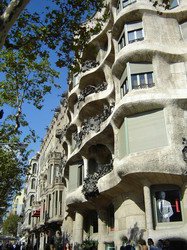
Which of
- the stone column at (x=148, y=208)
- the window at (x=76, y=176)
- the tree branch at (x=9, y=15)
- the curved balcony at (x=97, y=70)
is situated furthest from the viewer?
the window at (x=76, y=176)

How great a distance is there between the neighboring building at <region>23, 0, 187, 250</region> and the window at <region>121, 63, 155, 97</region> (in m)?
0.06

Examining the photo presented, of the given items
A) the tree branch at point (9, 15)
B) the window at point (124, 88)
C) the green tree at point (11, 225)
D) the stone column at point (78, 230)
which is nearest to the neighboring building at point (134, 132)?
the stone column at point (78, 230)

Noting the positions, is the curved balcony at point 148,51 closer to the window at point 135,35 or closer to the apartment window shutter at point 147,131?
the window at point 135,35

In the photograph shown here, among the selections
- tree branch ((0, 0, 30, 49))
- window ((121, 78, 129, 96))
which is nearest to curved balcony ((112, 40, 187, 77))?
window ((121, 78, 129, 96))

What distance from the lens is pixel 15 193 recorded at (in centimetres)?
2997

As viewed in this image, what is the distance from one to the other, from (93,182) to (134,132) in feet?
18.2

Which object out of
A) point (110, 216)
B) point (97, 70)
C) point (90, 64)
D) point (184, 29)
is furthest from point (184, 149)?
point (90, 64)

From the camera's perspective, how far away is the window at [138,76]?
1716 cm

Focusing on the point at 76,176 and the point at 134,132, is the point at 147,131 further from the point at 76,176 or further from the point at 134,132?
the point at 76,176

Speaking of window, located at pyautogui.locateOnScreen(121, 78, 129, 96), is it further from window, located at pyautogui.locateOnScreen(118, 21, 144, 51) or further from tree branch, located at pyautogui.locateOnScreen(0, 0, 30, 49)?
tree branch, located at pyautogui.locateOnScreen(0, 0, 30, 49)

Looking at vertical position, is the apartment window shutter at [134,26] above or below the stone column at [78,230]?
above

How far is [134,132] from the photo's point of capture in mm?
16188

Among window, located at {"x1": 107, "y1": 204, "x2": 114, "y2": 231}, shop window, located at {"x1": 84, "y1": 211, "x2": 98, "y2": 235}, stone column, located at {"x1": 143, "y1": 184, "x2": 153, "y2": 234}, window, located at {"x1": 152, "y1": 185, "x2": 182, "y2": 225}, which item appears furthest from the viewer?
shop window, located at {"x1": 84, "y1": 211, "x2": 98, "y2": 235}

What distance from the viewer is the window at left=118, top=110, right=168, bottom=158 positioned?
1534 centimetres
